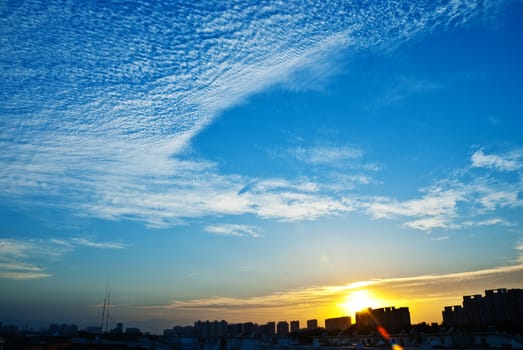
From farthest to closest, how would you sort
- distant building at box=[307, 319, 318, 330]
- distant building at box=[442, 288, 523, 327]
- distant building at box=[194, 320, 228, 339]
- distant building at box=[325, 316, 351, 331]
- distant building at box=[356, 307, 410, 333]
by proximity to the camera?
1. distant building at box=[194, 320, 228, 339]
2. distant building at box=[307, 319, 318, 330]
3. distant building at box=[325, 316, 351, 331]
4. distant building at box=[356, 307, 410, 333]
5. distant building at box=[442, 288, 523, 327]

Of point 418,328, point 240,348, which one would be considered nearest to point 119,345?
point 240,348

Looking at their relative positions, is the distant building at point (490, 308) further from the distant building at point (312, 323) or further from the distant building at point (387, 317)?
the distant building at point (312, 323)

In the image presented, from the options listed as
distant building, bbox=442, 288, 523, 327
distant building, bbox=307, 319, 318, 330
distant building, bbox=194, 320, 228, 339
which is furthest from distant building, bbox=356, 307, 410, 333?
distant building, bbox=194, 320, 228, 339

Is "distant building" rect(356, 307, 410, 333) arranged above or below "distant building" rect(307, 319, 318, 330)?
above

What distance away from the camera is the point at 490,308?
73000mm

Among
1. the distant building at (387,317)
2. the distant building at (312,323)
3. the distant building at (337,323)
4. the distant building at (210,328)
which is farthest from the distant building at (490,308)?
the distant building at (210,328)

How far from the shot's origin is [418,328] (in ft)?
179

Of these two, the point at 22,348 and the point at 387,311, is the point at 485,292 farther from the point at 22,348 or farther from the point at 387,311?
the point at 22,348

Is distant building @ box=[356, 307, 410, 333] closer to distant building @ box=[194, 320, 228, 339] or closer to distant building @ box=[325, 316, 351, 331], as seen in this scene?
distant building @ box=[325, 316, 351, 331]

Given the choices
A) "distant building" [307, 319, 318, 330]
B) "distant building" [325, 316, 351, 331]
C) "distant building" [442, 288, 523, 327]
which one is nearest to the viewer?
"distant building" [442, 288, 523, 327]

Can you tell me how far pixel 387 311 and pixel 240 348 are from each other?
114ft

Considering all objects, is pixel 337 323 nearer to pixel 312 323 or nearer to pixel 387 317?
pixel 312 323

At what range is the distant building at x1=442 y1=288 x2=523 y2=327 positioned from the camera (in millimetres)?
68938

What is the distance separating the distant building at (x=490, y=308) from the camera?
6894 cm
